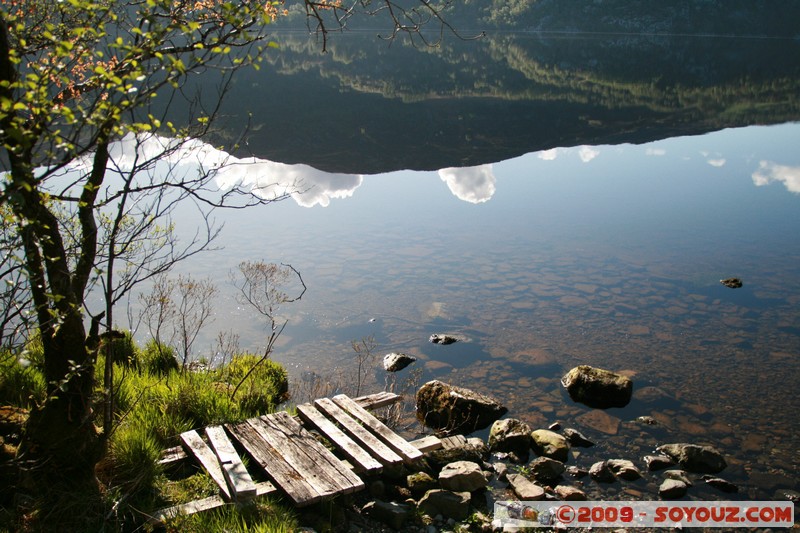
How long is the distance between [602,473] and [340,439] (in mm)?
3701

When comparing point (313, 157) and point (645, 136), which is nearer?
point (313, 157)

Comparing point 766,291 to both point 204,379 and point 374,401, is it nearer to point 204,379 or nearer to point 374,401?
point 374,401

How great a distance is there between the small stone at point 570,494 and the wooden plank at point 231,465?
13.3ft

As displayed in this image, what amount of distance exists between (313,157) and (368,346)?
71.2 ft

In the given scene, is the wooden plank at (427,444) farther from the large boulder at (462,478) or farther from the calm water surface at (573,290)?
the calm water surface at (573,290)

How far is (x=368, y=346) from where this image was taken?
1463 centimetres

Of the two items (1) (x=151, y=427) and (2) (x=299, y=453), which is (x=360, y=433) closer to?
(2) (x=299, y=453)

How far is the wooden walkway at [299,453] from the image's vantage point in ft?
24.6

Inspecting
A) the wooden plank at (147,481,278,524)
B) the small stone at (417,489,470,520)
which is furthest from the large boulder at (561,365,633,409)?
the wooden plank at (147,481,278,524)

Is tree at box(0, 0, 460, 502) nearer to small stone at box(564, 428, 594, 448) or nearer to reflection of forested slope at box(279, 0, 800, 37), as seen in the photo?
small stone at box(564, 428, 594, 448)

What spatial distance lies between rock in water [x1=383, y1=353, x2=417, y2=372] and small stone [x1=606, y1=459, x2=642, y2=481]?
476 cm

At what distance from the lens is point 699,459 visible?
994 centimetres

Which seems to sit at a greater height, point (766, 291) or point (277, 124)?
point (277, 124)

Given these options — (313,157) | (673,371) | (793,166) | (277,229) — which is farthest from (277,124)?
(673,371)
